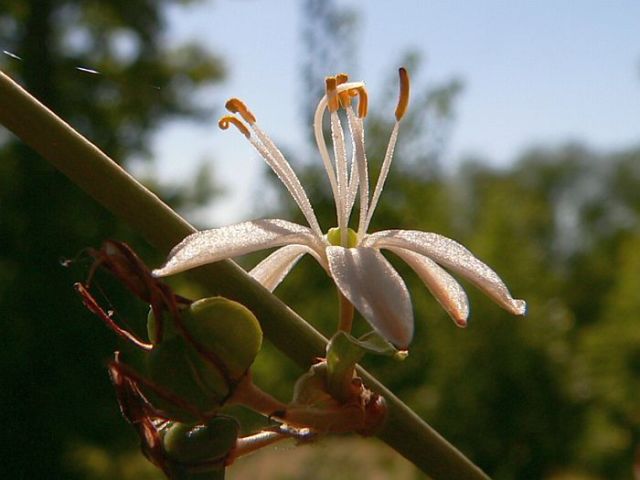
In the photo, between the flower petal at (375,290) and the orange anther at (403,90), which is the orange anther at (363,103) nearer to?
the orange anther at (403,90)

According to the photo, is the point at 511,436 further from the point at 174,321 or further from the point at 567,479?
the point at 174,321

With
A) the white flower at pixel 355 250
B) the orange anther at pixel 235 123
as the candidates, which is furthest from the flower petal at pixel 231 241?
the orange anther at pixel 235 123

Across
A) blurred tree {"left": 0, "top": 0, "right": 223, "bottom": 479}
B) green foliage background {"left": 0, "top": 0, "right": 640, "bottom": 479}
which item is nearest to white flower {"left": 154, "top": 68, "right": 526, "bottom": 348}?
green foliage background {"left": 0, "top": 0, "right": 640, "bottom": 479}

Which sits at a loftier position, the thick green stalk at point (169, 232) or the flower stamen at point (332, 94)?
the flower stamen at point (332, 94)

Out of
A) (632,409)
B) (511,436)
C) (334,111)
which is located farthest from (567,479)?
(334,111)

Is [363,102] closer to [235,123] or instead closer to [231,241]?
[235,123]

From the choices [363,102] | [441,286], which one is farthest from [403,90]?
[441,286]

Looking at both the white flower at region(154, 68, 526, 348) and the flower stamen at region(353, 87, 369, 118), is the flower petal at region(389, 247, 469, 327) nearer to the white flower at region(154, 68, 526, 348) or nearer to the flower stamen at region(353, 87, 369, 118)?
the white flower at region(154, 68, 526, 348)
